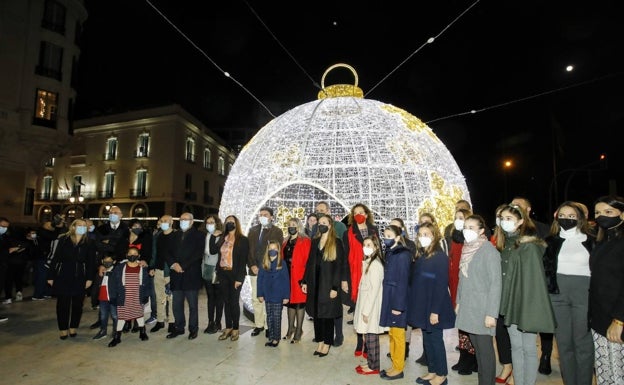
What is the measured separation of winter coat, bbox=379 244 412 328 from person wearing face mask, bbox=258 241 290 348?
1847 millimetres

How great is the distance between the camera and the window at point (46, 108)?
730 inches

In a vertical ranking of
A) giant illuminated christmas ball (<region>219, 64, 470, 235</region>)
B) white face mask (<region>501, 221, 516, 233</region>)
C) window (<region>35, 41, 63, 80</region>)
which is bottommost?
white face mask (<region>501, 221, 516, 233</region>)

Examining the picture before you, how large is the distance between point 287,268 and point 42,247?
7.19 m

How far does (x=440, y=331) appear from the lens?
427cm

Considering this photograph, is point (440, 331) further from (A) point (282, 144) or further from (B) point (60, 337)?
(B) point (60, 337)

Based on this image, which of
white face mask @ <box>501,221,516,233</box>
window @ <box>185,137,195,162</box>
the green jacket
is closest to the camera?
the green jacket

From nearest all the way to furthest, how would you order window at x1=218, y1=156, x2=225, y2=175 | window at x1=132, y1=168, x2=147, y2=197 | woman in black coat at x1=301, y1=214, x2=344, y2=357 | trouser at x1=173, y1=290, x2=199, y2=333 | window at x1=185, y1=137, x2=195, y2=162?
woman in black coat at x1=301, y1=214, x2=344, y2=357 → trouser at x1=173, y1=290, x2=199, y2=333 → window at x1=132, y1=168, x2=147, y2=197 → window at x1=185, y1=137, x2=195, y2=162 → window at x1=218, y1=156, x2=225, y2=175

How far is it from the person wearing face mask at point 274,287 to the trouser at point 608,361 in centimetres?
392

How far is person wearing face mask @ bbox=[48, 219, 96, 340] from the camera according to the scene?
5.91 m

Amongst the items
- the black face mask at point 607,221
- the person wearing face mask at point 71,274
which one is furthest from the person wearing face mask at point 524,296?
the person wearing face mask at point 71,274

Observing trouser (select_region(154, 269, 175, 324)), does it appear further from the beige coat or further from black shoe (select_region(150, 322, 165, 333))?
the beige coat

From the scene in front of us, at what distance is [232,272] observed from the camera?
602 centimetres

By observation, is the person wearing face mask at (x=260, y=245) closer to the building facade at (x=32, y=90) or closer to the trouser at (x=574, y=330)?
the trouser at (x=574, y=330)

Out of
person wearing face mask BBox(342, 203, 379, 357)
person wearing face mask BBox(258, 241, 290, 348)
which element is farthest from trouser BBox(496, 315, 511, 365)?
person wearing face mask BBox(258, 241, 290, 348)
